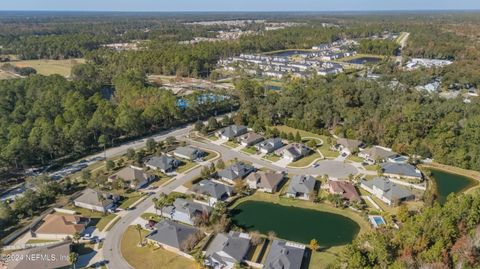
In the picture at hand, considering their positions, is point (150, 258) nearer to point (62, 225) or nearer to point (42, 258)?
point (42, 258)

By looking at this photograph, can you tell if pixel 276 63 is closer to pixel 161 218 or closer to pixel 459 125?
pixel 459 125

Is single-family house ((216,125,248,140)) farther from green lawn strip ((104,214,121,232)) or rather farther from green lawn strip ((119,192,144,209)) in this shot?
green lawn strip ((104,214,121,232))

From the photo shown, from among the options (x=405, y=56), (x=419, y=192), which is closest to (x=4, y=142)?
(x=419, y=192)

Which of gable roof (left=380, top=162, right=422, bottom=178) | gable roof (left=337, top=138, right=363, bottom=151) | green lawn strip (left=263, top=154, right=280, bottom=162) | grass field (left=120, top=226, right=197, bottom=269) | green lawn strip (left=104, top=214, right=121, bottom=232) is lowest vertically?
grass field (left=120, top=226, right=197, bottom=269)

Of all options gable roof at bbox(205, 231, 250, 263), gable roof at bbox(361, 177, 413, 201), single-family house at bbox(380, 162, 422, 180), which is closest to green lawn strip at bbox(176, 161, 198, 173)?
gable roof at bbox(205, 231, 250, 263)

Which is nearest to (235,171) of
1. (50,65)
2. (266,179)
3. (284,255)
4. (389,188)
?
(266,179)

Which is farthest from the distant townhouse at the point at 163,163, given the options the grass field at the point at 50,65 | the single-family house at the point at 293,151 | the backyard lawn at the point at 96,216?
the grass field at the point at 50,65

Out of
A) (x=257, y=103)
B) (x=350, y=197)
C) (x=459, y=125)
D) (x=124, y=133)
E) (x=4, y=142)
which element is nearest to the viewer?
(x=350, y=197)
